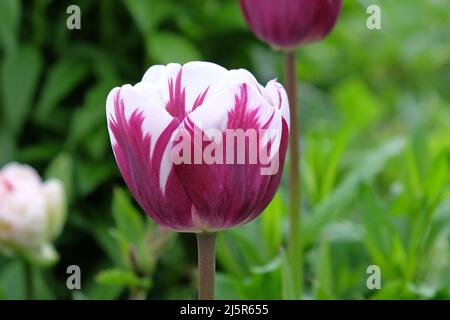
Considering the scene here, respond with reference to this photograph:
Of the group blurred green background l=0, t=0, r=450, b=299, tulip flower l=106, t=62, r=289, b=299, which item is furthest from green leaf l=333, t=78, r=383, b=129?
tulip flower l=106, t=62, r=289, b=299

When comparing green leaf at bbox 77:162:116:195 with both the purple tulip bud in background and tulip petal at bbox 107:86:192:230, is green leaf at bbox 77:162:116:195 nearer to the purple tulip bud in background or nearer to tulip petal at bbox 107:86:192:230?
the purple tulip bud in background

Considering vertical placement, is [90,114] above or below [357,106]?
below

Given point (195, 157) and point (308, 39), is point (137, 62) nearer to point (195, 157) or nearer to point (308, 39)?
point (308, 39)

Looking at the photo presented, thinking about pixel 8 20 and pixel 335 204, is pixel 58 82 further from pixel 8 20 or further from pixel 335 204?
pixel 335 204

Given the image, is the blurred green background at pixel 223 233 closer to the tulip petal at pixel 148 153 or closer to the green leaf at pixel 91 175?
the green leaf at pixel 91 175

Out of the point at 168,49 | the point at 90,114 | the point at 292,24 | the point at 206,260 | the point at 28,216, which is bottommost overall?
the point at 206,260

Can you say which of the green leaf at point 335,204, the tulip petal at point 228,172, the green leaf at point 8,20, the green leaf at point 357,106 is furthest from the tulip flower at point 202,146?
the green leaf at point 357,106

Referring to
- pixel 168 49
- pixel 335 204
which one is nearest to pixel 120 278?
pixel 335 204
